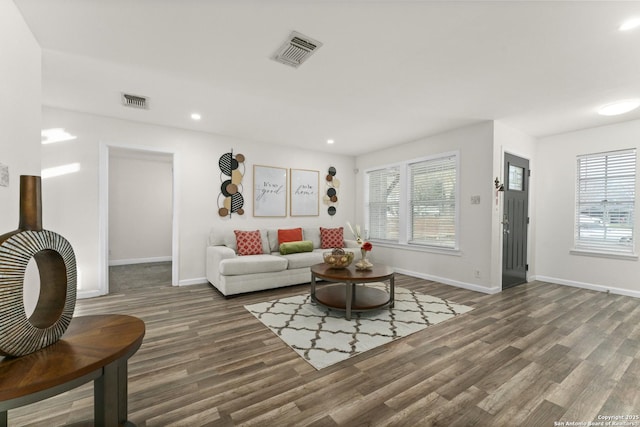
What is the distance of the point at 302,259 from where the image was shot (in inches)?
171

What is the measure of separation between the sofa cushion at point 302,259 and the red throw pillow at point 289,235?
1.64 feet

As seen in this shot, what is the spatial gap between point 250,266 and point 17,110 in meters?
2.69

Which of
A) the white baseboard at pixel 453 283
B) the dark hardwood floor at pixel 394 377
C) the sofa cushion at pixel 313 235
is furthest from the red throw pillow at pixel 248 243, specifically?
the white baseboard at pixel 453 283

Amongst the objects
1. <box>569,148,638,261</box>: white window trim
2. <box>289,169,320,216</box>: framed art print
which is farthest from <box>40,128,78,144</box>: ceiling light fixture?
<box>569,148,638,261</box>: white window trim

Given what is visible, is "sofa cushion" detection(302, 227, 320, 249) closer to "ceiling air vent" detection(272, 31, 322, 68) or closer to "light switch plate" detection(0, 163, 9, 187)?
"ceiling air vent" detection(272, 31, 322, 68)

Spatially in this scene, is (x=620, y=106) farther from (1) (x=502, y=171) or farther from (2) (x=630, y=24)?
(2) (x=630, y=24)

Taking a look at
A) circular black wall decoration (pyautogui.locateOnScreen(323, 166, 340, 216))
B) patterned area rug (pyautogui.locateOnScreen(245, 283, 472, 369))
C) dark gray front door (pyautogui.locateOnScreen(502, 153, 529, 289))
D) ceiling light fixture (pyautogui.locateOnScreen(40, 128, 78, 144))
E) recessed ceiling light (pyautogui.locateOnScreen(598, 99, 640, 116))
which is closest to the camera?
patterned area rug (pyautogui.locateOnScreen(245, 283, 472, 369))

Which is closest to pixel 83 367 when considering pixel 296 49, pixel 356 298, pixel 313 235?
pixel 296 49

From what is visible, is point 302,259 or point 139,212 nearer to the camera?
point 302,259

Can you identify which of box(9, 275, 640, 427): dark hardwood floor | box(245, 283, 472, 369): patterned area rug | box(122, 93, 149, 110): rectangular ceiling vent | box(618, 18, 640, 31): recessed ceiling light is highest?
box(618, 18, 640, 31): recessed ceiling light

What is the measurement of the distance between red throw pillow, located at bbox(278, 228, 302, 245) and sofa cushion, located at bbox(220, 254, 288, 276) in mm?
785

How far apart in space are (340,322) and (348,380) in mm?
987

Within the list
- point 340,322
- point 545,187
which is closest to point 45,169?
point 340,322

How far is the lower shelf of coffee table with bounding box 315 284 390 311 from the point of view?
3.09 metres
